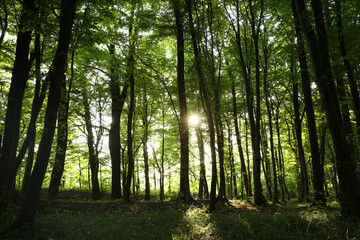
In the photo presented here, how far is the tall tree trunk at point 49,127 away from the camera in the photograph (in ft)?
18.6

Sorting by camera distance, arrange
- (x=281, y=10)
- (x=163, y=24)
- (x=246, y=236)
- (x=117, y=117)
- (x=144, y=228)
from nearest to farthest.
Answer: (x=246, y=236) < (x=144, y=228) < (x=163, y=24) < (x=281, y=10) < (x=117, y=117)

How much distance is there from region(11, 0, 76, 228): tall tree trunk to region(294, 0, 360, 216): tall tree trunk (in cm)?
704

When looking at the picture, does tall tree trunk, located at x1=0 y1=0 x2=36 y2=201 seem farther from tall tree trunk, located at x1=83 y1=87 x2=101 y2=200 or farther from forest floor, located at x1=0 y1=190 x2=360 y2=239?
tall tree trunk, located at x1=83 y1=87 x2=101 y2=200

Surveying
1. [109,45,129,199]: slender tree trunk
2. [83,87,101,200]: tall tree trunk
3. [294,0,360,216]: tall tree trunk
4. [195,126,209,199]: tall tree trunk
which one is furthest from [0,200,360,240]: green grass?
[83,87,101,200]: tall tree trunk

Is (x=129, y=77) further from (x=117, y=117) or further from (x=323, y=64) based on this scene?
(x=323, y=64)

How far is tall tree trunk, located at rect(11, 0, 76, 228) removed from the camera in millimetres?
5684

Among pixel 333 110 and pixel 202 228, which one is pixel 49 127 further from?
pixel 333 110

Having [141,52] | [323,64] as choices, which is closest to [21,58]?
[141,52]

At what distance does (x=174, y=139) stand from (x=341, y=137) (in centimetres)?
1633

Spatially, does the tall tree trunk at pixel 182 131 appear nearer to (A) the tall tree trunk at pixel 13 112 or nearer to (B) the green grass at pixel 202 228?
(B) the green grass at pixel 202 228

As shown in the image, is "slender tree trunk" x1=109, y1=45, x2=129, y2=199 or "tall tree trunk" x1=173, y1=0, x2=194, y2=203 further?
"slender tree trunk" x1=109, y1=45, x2=129, y2=199

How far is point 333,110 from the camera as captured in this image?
5988 millimetres

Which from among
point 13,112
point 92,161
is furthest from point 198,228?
point 92,161

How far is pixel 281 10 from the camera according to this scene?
12.5 meters
